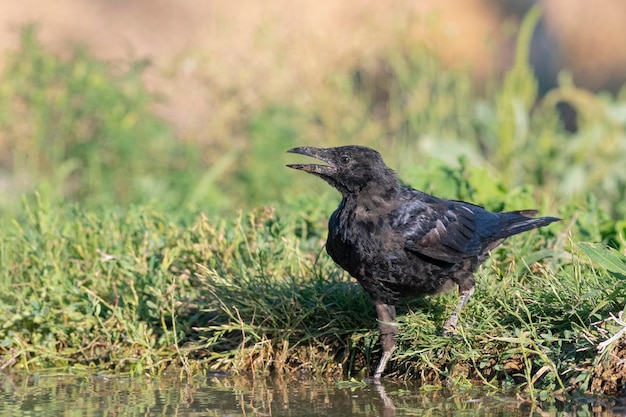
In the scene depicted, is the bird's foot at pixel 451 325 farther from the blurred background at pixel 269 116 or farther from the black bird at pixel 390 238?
the blurred background at pixel 269 116

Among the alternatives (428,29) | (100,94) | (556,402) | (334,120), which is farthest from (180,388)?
(428,29)

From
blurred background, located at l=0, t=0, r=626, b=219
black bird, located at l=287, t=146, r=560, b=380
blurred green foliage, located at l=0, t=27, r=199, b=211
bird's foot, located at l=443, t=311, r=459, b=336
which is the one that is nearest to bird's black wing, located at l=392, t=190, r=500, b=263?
black bird, located at l=287, t=146, r=560, b=380

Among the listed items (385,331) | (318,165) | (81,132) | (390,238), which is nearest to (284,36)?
(81,132)

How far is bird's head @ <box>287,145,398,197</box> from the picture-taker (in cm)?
528

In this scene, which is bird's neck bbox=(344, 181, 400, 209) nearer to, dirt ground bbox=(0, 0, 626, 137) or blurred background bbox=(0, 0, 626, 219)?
blurred background bbox=(0, 0, 626, 219)

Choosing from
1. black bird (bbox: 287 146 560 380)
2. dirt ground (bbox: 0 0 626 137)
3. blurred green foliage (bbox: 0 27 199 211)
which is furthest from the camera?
dirt ground (bbox: 0 0 626 137)

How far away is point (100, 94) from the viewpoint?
28.2 ft

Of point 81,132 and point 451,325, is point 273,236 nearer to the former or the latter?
point 451,325

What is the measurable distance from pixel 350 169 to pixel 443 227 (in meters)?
0.58

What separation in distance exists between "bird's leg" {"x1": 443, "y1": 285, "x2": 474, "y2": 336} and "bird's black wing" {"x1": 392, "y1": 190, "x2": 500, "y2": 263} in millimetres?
180

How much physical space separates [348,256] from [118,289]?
158cm

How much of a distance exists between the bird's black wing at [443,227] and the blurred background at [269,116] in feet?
5.15

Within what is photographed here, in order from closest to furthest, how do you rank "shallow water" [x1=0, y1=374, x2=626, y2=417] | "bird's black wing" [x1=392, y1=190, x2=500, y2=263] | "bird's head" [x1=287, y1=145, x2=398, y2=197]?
"shallow water" [x1=0, y1=374, x2=626, y2=417], "bird's black wing" [x1=392, y1=190, x2=500, y2=263], "bird's head" [x1=287, y1=145, x2=398, y2=197]

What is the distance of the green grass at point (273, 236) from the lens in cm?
506
